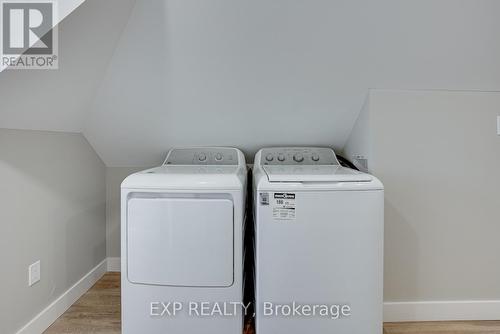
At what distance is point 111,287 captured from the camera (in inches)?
86.1

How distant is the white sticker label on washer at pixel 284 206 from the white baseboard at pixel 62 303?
4.53 ft

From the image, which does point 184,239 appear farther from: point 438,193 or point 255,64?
point 438,193

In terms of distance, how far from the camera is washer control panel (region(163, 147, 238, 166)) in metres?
2.08

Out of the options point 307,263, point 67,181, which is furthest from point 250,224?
point 67,181

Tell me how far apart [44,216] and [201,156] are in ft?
3.19

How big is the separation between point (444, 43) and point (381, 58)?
1.04 ft

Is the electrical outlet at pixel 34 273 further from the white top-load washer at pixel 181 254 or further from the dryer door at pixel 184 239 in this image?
the dryer door at pixel 184 239

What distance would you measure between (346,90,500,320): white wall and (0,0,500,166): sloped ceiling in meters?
0.14

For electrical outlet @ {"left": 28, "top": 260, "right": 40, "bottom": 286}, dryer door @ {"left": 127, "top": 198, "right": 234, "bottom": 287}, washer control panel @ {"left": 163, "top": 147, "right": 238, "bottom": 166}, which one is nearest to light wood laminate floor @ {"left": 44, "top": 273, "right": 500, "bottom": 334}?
electrical outlet @ {"left": 28, "top": 260, "right": 40, "bottom": 286}

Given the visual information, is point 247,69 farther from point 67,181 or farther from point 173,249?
point 67,181

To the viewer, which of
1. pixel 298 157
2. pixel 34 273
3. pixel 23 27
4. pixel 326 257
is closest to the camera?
pixel 23 27

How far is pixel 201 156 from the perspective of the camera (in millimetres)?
2102

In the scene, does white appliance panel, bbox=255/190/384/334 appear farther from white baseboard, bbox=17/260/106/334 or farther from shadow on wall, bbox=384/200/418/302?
white baseboard, bbox=17/260/106/334

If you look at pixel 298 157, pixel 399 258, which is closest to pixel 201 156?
pixel 298 157
